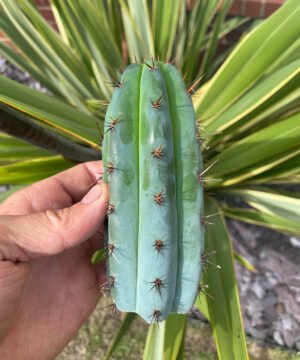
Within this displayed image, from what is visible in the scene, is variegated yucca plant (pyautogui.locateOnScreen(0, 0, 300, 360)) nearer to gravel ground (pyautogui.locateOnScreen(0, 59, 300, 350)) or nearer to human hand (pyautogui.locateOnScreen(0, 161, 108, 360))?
human hand (pyautogui.locateOnScreen(0, 161, 108, 360))

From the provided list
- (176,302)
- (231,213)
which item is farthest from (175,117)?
(231,213)

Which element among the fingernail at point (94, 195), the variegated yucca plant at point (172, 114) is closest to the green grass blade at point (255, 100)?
the variegated yucca plant at point (172, 114)

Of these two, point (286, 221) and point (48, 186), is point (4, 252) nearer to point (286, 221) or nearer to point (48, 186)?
point (48, 186)

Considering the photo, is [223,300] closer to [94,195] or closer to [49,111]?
[94,195]

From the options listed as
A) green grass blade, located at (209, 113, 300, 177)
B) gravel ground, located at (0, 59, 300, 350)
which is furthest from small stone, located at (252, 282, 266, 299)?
green grass blade, located at (209, 113, 300, 177)

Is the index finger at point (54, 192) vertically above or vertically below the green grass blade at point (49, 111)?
below

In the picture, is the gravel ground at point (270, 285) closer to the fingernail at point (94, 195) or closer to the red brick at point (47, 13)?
the fingernail at point (94, 195)
